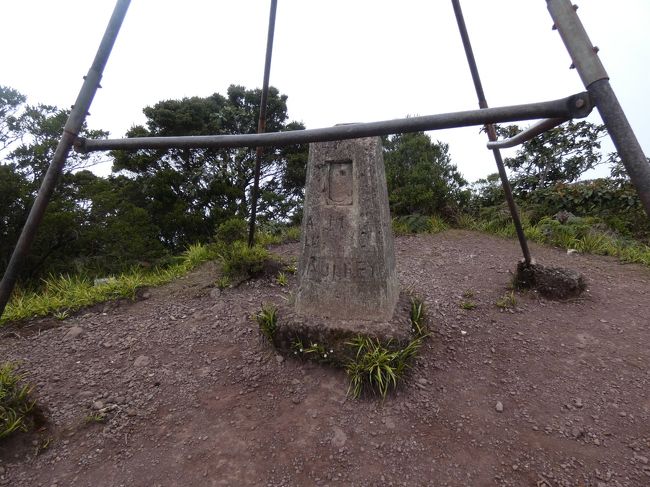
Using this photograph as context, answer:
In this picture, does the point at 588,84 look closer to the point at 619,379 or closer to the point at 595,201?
the point at 619,379

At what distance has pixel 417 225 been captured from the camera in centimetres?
644

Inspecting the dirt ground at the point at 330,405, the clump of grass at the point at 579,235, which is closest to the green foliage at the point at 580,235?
the clump of grass at the point at 579,235

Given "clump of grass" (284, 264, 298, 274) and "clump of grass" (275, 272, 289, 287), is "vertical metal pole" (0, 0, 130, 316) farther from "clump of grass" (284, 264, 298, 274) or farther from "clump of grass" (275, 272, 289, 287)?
"clump of grass" (284, 264, 298, 274)

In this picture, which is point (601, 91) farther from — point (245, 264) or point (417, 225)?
point (417, 225)

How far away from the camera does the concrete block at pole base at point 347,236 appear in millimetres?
2619

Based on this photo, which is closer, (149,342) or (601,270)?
(149,342)

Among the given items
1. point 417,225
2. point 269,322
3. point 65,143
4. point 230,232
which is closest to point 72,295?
point 230,232

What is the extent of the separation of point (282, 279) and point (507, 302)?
2432mm

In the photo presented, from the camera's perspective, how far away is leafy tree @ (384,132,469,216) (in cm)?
668

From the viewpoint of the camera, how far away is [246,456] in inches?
77.8

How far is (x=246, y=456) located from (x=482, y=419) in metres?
1.39

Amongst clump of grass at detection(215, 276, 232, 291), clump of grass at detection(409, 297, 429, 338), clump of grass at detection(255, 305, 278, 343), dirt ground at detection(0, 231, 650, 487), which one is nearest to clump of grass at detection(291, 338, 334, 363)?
dirt ground at detection(0, 231, 650, 487)

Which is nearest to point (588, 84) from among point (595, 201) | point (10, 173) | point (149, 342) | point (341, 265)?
point (341, 265)

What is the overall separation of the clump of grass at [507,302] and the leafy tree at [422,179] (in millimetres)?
3175
